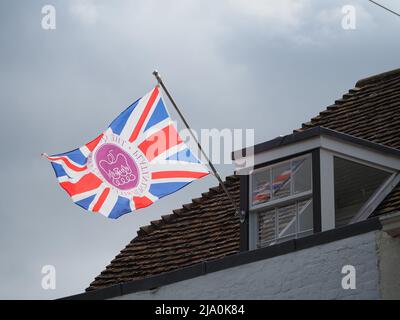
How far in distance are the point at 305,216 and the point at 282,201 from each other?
1.20ft

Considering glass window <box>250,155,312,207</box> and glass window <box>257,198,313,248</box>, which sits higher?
glass window <box>250,155,312,207</box>

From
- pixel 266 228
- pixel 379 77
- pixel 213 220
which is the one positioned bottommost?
pixel 266 228

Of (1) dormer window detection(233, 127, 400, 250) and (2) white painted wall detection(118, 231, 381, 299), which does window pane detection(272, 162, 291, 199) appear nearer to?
(1) dormer window detection(233, 127, 400, 250)

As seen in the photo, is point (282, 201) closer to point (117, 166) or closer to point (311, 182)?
point (311, 182)

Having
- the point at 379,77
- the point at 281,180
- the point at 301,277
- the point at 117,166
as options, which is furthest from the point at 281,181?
the point at 379,77

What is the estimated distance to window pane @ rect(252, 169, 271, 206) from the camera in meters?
16.7

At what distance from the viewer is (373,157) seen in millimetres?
16469

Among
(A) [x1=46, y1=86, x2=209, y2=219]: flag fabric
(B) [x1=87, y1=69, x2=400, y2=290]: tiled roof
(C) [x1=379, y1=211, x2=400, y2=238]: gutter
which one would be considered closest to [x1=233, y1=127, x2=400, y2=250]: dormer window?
(B) [x1=87, y1=69, x2=400, y2=290]: tiled roof

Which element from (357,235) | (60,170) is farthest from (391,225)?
(60,170)

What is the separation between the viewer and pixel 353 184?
54.5ft

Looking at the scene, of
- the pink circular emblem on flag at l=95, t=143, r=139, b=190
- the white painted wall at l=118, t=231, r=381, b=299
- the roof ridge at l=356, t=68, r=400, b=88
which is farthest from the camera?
the roof ridge at l=356, t=68, r=400, b=88
